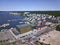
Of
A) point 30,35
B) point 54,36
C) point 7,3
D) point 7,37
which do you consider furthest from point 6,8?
point 54,36

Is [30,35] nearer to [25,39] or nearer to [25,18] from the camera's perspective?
[25,39]

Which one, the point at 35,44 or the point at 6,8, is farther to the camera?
the point at 6,8

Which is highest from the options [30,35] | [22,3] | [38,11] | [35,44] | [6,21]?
[22,3]

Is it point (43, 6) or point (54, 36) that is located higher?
point (43, 6)

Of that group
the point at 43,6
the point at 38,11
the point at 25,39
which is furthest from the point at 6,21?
the point at 43,6

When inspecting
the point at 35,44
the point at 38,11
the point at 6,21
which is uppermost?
the point at 38,11

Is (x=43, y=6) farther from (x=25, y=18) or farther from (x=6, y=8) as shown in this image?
(x=6, y=8)
